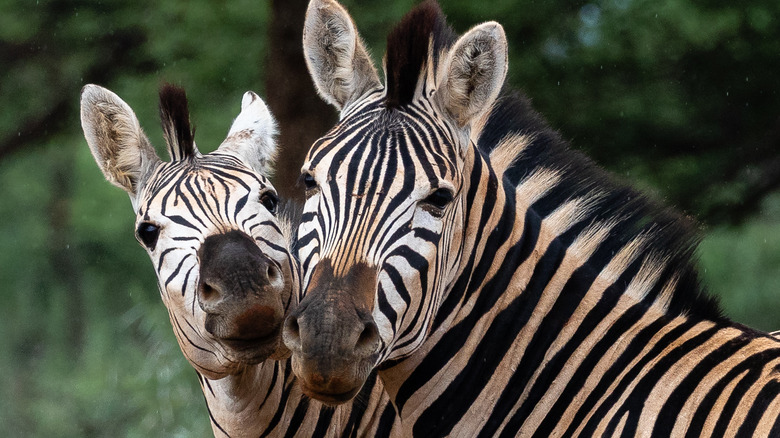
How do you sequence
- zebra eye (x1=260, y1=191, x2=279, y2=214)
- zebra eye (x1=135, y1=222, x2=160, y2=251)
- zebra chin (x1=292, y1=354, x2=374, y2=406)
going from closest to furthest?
zebra chin (x1=292, y1=354, x2=374, y2=406), zebra eye (x1=135, y1=222, x2=160, y2=251), zebra eye (x1=260, y1=191, x2=279, y2=214)

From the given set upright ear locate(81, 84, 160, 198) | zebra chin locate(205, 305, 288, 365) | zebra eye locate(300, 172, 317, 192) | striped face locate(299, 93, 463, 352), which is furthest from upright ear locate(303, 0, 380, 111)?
upright ear locate(81, 84, 160, 198)

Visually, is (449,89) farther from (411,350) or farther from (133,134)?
(133,134)

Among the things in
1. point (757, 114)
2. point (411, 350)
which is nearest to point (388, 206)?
point (411, 350)

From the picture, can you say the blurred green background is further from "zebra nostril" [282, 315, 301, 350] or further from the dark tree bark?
"zebra nostril" [282, 315, 301, 350]

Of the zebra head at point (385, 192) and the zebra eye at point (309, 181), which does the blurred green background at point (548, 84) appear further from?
the zebra eye at point (309, 181)

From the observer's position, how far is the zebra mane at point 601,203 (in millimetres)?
3535

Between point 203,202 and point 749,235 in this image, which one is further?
point 749,235

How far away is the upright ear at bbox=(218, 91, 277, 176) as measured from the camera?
4617 mm

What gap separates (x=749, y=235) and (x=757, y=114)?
141 cm

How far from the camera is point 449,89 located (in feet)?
11.3

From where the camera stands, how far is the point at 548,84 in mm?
8297

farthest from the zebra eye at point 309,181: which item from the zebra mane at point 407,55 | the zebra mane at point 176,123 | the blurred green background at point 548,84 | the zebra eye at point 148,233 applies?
the blurred green background at point 548,84

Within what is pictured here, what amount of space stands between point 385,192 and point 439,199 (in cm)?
21

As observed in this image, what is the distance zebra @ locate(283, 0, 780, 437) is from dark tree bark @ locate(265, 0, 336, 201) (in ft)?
13.3
